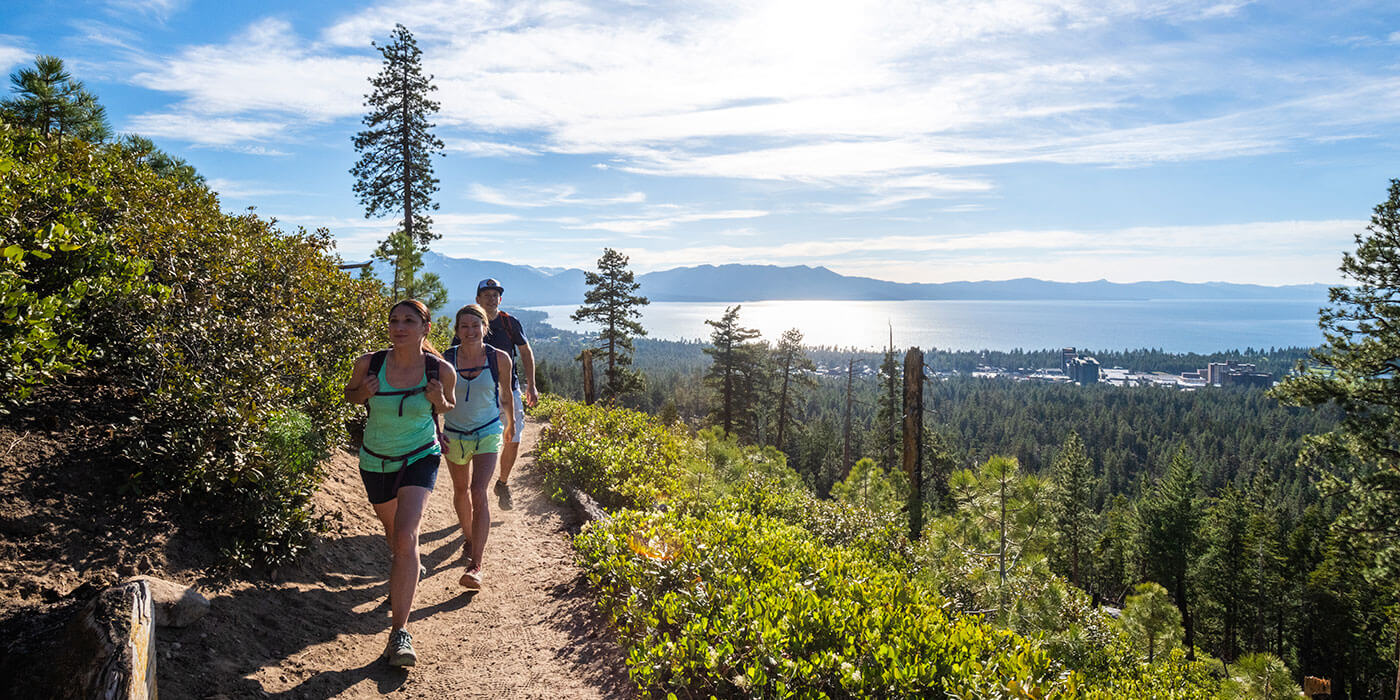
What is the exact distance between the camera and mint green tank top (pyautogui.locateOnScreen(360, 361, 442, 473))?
3.57m

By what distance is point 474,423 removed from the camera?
4.46 metres

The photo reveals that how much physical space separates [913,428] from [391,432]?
1099 cm

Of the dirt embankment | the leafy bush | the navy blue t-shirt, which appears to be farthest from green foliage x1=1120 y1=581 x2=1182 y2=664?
the leafy bush

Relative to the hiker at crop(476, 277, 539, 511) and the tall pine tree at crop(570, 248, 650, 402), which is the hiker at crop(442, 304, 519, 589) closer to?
the hiker at crop(476, 277, 539, 511)

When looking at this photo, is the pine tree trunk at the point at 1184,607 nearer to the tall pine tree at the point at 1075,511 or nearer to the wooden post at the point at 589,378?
the tall pine tree at the point at 1075,511

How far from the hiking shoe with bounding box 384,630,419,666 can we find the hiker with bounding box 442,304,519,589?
103cm

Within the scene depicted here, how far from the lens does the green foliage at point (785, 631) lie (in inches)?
121


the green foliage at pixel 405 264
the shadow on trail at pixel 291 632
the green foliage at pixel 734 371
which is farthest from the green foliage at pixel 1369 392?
the green foliage at pixel 405 264

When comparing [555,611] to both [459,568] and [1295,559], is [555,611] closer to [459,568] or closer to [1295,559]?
[459,568]

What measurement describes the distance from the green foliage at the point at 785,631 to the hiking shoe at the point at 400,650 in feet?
3.96

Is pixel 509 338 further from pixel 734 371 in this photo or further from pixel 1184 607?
pixel 1184 607

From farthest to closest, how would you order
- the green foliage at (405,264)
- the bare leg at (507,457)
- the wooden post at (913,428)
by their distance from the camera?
1. the green foliage at (405,264)
2. the wooden post at (913,428)
3. the bare leg at (507,457)

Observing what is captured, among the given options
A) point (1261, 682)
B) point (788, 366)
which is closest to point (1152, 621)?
point (1261, 682)

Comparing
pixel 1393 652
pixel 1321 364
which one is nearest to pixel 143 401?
pixel 1321 364
